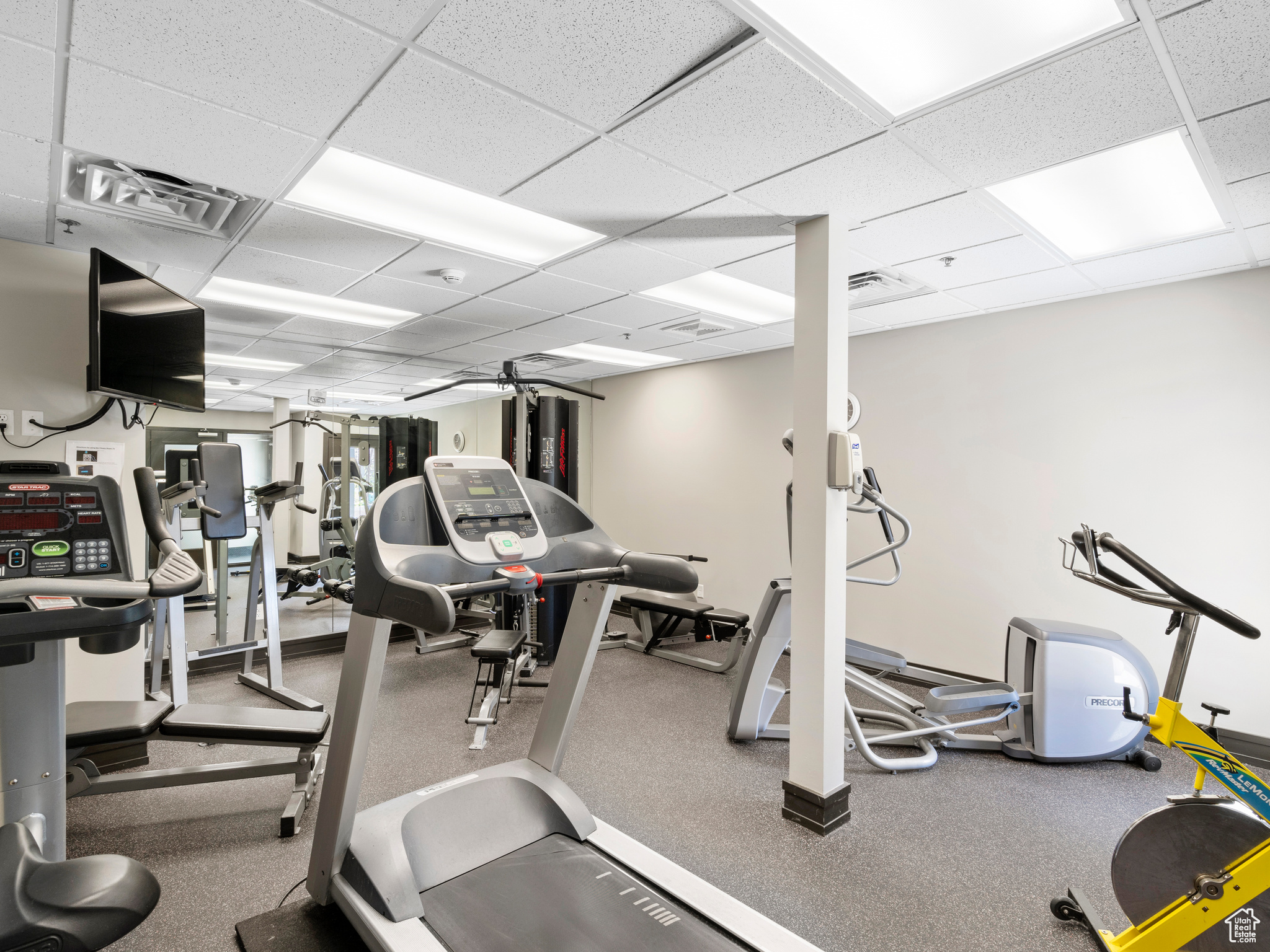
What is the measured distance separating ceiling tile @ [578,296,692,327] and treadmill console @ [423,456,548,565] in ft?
7.20

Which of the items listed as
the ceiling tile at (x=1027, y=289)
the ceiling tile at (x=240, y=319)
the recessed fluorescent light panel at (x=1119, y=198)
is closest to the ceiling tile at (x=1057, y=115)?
the recessed fluorescent light panel at (x=1119, y=198)

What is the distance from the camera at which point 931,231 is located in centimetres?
284

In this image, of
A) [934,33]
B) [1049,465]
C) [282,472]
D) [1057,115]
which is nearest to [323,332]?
[282,472]

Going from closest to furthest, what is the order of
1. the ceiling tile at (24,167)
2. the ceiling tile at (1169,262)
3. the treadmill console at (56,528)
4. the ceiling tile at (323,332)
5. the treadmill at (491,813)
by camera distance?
the treadmill console at (56,528) → the treadmill at (491,813) → the ceiling tile at (24,167) → the ceiling tile at (1169,262) → the ceiling tile at (323,332)

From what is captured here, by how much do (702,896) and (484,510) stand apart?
1325mm

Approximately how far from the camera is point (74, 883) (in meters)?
1.20

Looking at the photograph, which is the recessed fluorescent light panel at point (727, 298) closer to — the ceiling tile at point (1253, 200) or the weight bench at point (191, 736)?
the ceiling tile at point (1253, 200)

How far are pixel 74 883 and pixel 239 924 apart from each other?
86cm

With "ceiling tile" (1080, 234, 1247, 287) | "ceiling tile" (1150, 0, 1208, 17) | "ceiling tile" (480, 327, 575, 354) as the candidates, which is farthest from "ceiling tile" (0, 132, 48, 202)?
"ceiling tile" (1080, 234, 1247, 287)

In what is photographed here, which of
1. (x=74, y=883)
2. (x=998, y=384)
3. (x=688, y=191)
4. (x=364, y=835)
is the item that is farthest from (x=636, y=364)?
(x=74, y=883)

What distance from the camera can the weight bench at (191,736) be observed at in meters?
2.35

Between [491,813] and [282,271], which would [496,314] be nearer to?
[282,271]

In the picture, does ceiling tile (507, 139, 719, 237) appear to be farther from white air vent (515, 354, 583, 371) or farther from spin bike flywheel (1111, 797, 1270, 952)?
white air vent (515, 354, 583, 371)

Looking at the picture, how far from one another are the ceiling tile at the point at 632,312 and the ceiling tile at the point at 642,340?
0.76 feet
